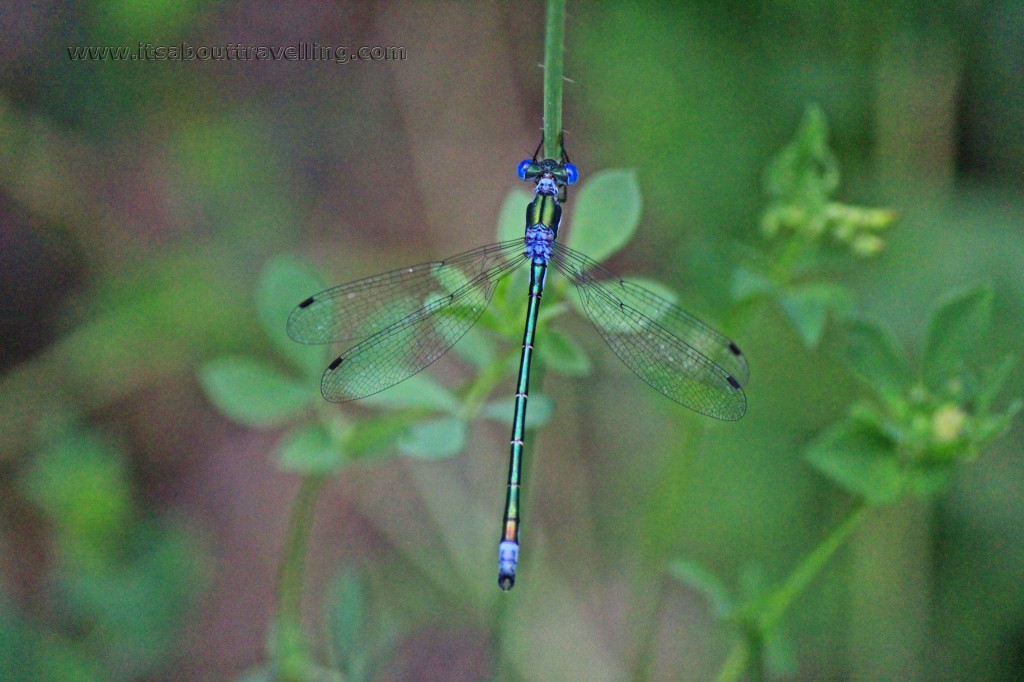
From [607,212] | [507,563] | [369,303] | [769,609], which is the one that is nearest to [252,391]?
[369,303]

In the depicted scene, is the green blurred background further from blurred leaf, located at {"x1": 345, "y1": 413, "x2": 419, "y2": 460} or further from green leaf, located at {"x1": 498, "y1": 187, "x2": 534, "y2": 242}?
green leaf, located at {"x1": 498, "y1": 187, "x2": 534, "y2": 242}

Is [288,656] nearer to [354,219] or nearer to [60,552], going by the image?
[60,552]

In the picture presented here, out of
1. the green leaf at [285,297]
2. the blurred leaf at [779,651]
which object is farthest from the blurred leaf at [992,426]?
the green leaf at [285,297]

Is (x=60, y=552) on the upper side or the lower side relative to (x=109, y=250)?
lower

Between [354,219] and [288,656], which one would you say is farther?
[354,219]

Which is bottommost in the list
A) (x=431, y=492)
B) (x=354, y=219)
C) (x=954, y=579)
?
(x=954, y=579)

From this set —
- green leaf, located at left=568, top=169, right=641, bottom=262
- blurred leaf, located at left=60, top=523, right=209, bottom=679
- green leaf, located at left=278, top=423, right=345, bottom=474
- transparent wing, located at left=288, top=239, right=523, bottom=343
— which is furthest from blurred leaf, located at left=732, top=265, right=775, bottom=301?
blurred leaf, located at left=60, top=523, right=209, bottom=679

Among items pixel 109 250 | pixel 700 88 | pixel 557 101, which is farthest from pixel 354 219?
pixel 557 101
